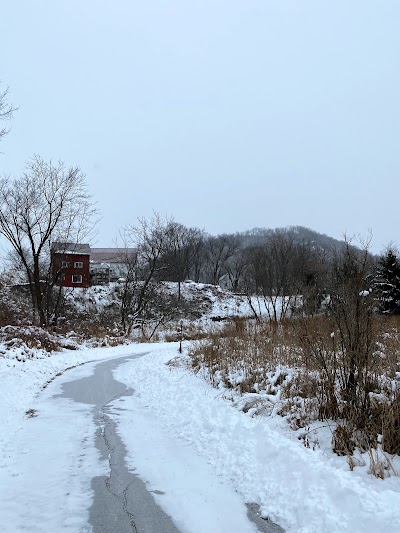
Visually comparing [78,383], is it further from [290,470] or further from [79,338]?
[79,338]

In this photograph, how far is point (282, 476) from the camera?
478cm

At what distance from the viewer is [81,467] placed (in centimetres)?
542

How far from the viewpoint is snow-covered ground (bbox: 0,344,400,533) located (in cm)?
393

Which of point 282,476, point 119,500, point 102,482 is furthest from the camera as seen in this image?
point 102,482

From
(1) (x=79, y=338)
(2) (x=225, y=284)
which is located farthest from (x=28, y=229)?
(2) (x=225, y=284)

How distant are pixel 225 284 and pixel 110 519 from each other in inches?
3272

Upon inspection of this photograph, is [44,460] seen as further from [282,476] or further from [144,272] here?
[144,272]

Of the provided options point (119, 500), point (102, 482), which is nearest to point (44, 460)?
point (102, 482)

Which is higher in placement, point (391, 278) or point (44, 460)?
point (391, 278)

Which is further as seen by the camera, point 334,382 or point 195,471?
point 334,382

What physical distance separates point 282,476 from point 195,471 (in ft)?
4.05

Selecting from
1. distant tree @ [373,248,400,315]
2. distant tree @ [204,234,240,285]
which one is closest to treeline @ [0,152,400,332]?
distant tree @ [373,248,400,315]

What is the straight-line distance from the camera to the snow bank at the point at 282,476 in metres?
3.75

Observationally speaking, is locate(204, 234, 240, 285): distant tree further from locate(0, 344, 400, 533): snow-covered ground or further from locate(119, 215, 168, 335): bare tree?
locate(0, 344, 400, 533): snow-covered ground
